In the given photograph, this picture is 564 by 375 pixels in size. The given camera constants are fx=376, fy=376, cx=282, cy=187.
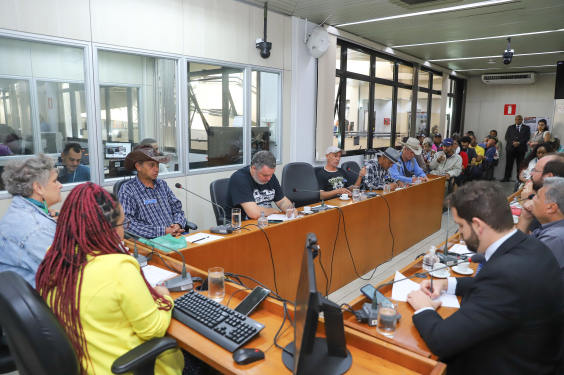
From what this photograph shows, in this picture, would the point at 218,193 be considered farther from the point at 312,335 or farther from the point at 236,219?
the point at 312,335

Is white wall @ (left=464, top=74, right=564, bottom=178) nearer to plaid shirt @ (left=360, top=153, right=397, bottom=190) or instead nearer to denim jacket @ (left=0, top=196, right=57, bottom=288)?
plaid shirt @ (left=360, top=153, right=397, bottom=190)

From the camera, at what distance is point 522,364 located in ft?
3.91

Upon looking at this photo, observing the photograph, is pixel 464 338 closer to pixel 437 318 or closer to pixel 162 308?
pixel 437 318

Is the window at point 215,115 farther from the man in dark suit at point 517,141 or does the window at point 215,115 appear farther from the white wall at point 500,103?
the white wall at point 500,103

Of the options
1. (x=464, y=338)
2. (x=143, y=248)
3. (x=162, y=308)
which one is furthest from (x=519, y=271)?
(x=143, y=248)

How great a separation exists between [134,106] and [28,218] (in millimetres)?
2541

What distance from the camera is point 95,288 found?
1.16 m

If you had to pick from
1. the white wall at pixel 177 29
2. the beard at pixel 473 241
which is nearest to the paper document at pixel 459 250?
the beard at pixel 473 241

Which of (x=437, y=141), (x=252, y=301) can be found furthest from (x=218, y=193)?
(x=437, y=141)

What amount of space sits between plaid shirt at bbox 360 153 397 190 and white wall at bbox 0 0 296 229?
133cm

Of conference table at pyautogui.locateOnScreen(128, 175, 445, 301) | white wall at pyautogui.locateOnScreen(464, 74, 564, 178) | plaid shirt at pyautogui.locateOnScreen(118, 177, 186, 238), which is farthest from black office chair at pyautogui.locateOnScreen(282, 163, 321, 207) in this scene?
white wall at pyautogui.locateOnScreen(464, 74, 564, 178)

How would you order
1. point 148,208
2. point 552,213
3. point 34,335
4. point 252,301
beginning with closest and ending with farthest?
point 34,335, point 252,301, point 552,213, point 148,208

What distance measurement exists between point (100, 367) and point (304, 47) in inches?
196

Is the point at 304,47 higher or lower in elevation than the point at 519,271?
higher
